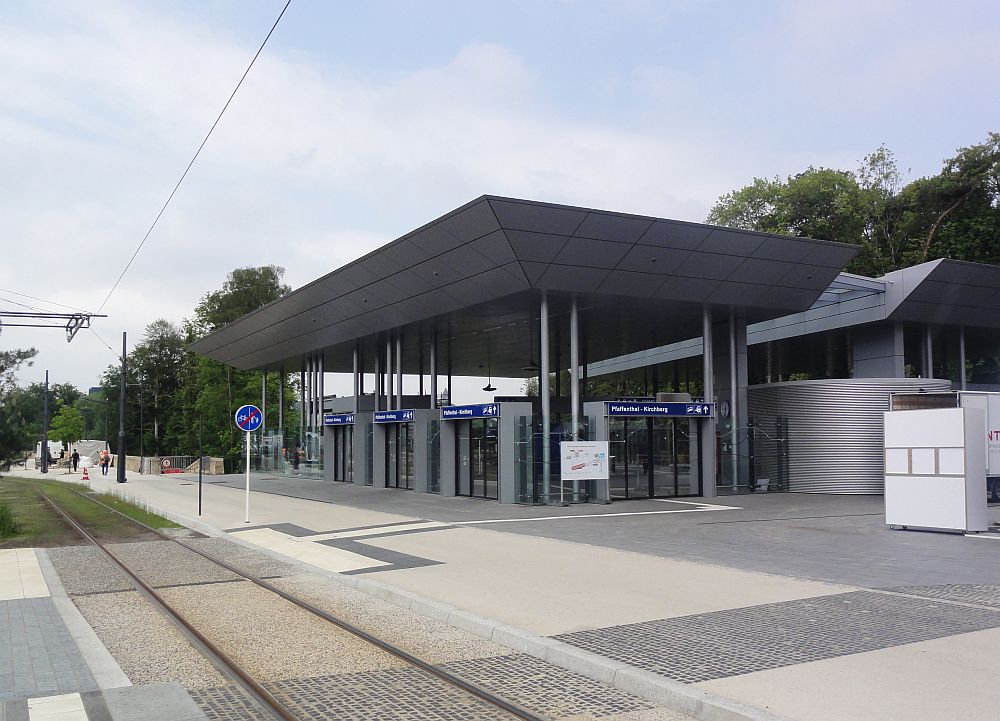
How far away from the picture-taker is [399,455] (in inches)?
1336

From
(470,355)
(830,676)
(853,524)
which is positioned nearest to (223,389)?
(470,355)

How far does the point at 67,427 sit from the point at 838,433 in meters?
101

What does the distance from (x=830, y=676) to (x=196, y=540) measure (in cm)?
1458

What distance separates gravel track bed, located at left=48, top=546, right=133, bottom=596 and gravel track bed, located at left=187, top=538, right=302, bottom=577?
1828 mm

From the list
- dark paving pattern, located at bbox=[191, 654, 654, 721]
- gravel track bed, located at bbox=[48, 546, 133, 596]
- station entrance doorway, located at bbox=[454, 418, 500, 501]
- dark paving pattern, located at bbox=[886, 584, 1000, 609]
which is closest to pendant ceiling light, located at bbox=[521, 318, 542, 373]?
station entrance doorway, located at bbox=[454, 418, 500, 501]

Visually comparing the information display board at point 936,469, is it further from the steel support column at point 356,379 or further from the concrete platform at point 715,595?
the steel support column at point 356,379

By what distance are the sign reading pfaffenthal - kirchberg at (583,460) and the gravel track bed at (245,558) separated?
10.1m

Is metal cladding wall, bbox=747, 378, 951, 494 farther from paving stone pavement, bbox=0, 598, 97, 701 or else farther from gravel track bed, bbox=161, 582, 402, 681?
paving stone pavement, bbox=0, 598, 97, 701

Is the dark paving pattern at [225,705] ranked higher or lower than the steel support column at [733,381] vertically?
lower

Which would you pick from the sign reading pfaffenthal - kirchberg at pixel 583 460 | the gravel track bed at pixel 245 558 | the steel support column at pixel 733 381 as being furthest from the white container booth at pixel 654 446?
the gravel track bed at pixel 245 558

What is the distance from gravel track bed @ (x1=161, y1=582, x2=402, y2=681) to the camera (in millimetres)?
7547

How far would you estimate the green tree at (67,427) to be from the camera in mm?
105500

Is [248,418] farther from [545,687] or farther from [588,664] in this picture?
[545,687]

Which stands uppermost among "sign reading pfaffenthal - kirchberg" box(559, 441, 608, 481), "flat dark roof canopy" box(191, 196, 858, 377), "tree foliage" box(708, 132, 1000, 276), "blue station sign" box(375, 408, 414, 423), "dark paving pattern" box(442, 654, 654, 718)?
"tree foliage" box(708, 132, 1000, 276)
